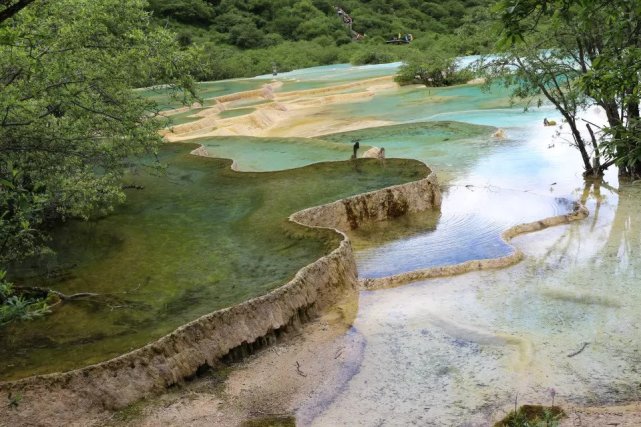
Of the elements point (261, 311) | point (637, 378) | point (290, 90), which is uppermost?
point (290, 90)

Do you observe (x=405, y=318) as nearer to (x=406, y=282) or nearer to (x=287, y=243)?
(x=406, y=282)

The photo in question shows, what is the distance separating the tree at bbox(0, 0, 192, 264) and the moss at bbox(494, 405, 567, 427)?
6.08m

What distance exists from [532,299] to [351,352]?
10.1ft

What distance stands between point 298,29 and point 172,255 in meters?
61.0

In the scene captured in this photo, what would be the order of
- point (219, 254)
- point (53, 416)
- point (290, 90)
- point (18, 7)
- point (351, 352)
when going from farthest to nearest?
point (290, 90) → point (219, 254) → point (351, 352) → point (53, 416) → point (18, 7)

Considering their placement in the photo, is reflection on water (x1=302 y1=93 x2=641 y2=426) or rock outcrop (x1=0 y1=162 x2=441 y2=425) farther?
Result: reflection on water (x1=302 y1=93 x2=641 y2=426)

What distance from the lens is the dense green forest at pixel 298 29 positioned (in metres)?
55.0

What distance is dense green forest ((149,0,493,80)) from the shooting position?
55.0 metres

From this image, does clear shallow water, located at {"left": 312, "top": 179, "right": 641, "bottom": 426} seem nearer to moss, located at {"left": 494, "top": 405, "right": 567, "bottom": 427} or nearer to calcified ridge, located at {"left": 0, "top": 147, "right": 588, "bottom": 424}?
moss, located at {"left": 494, "top": 405, "right": 567, "bottom": 427}

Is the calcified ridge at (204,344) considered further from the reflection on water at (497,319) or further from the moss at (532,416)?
the moss at (532,416)

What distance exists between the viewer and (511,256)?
11.3m

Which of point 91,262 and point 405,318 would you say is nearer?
point 405,318

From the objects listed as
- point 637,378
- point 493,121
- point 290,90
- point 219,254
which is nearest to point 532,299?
point 637,378

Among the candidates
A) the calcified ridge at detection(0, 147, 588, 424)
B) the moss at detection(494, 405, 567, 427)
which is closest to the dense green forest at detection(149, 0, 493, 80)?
the calcified ridge at detection(0, 147, 588, 424)
